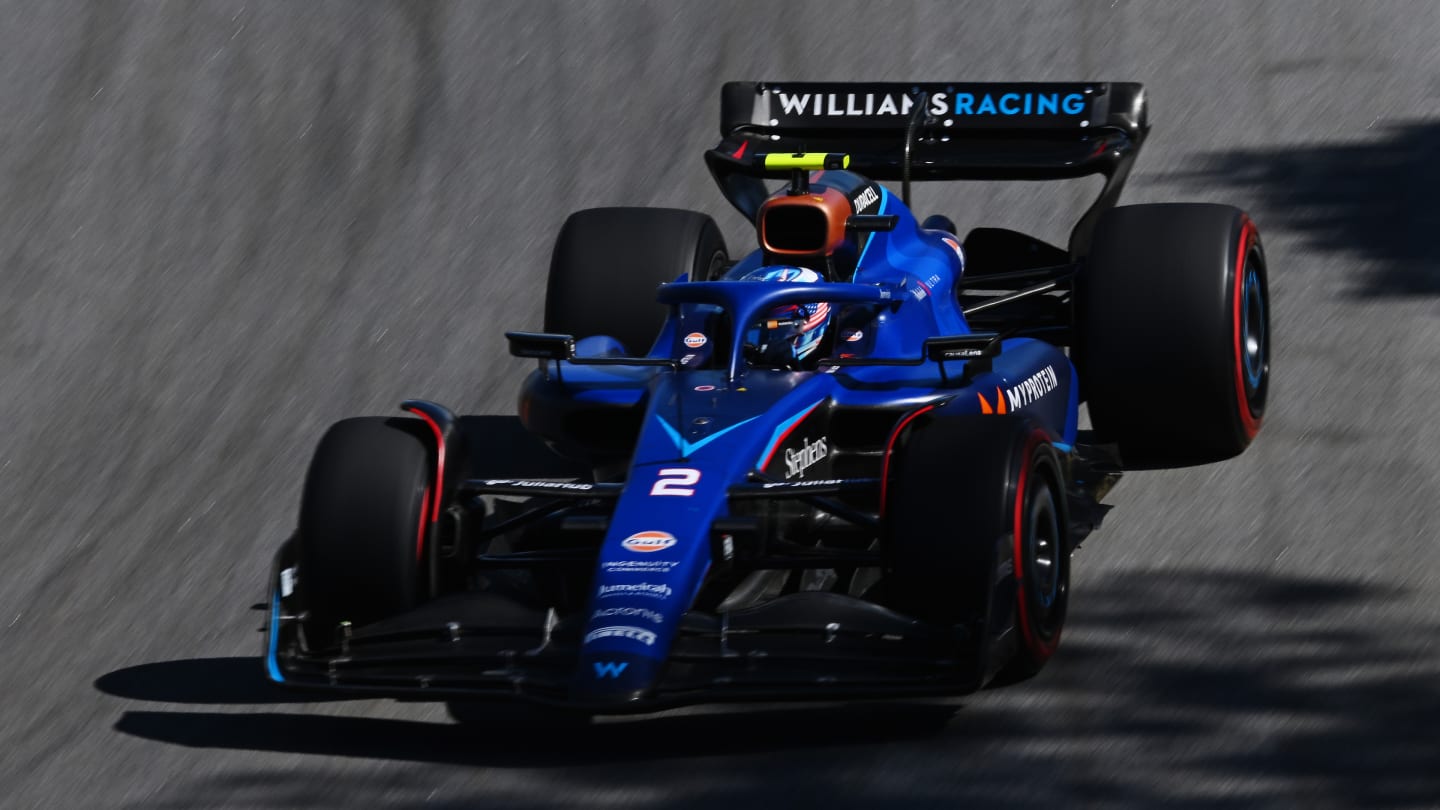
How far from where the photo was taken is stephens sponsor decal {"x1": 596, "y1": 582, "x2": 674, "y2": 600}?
247 inches

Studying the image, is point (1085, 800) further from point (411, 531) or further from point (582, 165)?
point (582, 165)

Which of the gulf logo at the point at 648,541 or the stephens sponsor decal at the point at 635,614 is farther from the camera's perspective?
the gulf logo at the point at 648,541

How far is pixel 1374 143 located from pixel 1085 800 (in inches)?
241

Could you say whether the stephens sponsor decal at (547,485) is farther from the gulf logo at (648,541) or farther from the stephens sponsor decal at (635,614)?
the stephens sponsor decal at (635,614)

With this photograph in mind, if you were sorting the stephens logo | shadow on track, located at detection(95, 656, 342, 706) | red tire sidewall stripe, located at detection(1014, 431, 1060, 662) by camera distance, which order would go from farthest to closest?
1. shadow on track, located at detection(95, 656, 342, 706)
2. the stephens logo
3. red tire sidewall stripe, located at detection(1014, 431, 1060, 662)

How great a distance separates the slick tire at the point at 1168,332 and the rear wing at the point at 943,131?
63cm

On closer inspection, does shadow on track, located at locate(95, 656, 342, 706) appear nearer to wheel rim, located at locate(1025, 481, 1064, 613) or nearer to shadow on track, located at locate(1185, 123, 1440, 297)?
wheel rim, located at locate(1025, 481, 1064, 613)

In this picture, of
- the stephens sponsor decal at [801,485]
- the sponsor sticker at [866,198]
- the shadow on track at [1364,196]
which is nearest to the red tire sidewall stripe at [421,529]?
the stephens sponsor decal at [801,485]

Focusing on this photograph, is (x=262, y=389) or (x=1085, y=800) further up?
(x=262, y=389)

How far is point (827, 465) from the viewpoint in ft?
24.0

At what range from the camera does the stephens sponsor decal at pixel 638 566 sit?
636 centimetres

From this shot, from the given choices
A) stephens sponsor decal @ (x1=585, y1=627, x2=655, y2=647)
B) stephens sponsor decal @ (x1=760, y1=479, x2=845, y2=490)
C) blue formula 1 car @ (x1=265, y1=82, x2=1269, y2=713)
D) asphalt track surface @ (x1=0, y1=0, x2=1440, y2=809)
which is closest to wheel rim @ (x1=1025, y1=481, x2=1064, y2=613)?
blue formula 1 car @ (x1=265, y1=82, x2=1269, y2=713)

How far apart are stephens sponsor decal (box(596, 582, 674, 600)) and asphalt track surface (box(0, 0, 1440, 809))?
0.49 meters

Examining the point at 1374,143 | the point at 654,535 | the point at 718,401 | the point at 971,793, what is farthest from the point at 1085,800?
the point at 1374,143
